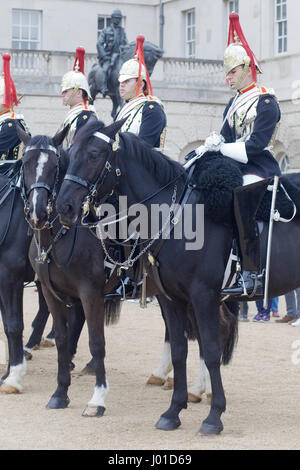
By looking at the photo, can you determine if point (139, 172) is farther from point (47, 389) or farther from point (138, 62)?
point (47, 389)

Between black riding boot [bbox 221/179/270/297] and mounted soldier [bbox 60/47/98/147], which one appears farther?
mounted soldier [bbox 60/47/98/147]

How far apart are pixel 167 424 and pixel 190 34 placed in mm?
29510

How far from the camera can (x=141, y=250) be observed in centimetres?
668

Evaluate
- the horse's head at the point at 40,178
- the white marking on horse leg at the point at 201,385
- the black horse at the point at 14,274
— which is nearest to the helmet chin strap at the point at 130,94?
the horse's head at the point at 40,178

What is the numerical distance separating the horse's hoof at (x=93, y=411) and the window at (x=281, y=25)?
23.7 metres

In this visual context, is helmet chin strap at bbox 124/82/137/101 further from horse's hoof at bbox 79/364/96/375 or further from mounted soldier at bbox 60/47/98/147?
horse's hoof at bbox 79/364/96/375

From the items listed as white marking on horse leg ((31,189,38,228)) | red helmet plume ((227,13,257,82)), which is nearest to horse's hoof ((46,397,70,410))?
white marking on horse leg ((31,189,38,228))

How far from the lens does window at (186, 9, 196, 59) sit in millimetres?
34562

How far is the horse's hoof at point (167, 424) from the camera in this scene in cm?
664

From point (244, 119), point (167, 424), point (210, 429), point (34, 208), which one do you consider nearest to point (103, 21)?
point (244, 119)

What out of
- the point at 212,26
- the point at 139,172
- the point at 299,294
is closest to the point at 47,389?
the point at 139,172

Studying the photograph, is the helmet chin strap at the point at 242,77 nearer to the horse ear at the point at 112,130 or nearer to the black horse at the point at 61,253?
the horse ear at the point at 112,130

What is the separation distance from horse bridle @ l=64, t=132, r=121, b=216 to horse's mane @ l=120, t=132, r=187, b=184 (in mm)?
120

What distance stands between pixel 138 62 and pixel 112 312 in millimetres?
2309
